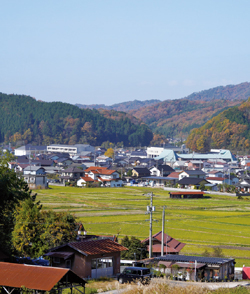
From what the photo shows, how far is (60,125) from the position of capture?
462 ft

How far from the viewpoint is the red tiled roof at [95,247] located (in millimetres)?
16047

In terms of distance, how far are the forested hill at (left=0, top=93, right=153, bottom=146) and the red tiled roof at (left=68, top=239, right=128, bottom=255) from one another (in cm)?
11048

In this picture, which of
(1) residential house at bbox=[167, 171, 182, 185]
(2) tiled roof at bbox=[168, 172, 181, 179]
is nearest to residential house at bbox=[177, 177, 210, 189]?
(1) residential house at bbox=[167, 171, 182, 185]

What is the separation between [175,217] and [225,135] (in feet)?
277

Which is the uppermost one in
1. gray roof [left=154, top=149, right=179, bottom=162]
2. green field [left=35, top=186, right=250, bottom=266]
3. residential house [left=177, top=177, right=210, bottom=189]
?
gray roof [left=154, top=149, right=179, bottom=162]

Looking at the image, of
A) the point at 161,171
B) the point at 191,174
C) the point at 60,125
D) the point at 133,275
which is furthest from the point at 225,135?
the point at 133,275

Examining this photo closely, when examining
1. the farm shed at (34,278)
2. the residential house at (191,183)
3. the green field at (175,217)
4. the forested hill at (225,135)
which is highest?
the forested hill at (225,135)

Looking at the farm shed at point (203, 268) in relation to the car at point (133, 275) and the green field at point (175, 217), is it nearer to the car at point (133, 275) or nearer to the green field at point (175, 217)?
the car at point (133, 275)

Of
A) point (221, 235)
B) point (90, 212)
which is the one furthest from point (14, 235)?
point (90, 212)

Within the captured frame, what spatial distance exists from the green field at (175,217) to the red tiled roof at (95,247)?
3051 mm

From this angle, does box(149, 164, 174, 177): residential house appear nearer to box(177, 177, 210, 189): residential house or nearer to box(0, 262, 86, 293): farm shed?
box(177, 177, 210, 189): residential house

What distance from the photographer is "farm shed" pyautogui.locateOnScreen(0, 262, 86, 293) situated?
11219 mm

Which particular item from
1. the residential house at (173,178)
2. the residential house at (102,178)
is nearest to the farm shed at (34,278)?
the residential house at (102,178)

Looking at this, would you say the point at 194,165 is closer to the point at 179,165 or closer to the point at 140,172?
the point at 179,165
